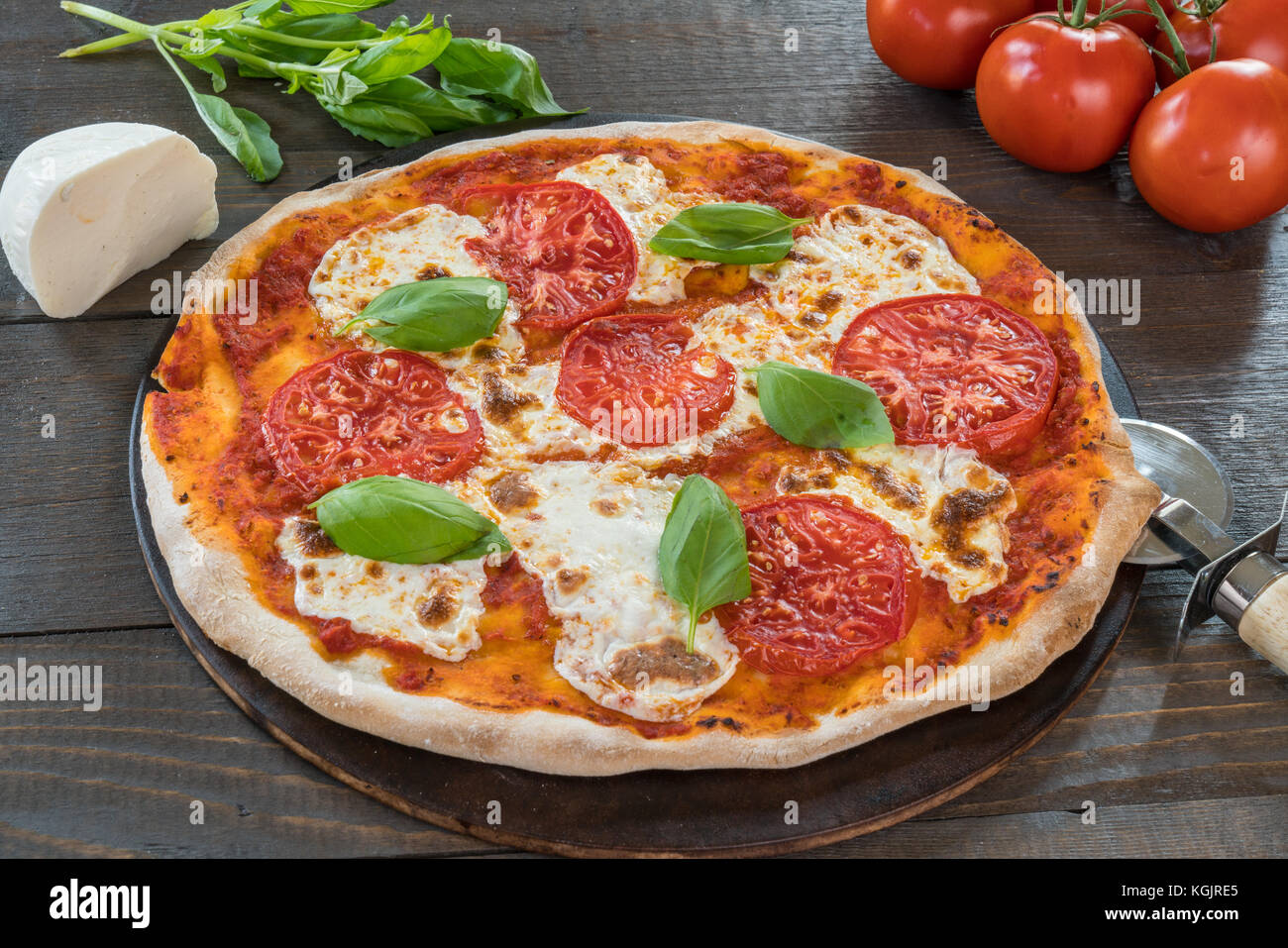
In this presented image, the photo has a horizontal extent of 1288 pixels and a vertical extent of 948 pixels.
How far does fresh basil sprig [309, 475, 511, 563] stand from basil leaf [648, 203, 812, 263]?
42.2 inches

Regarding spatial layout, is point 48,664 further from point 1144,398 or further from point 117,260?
point 1144,398

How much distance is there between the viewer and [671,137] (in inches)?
147

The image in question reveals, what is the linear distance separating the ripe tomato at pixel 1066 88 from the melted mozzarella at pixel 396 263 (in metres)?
1.77

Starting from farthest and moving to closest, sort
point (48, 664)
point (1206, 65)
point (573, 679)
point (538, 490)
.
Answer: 1. point (1206, 65)
2. point (538, 490)
3. point (48, 664)
4. point (573, 679)

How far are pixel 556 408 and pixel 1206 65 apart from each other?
2.27 metres

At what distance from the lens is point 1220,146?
3.52 m

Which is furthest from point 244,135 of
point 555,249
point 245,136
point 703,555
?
point 703,555

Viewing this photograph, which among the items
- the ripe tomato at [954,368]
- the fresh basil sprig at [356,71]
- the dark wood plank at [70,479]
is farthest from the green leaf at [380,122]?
the ripe tomato at [954,368]

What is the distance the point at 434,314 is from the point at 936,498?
1306 millimetres

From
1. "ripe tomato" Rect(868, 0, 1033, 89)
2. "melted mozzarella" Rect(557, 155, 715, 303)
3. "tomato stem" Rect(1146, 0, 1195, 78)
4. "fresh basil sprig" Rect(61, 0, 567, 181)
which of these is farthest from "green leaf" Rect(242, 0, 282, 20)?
"tomato stem" Rect(1146, 0, 1195, 78)

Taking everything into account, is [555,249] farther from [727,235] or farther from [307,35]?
[307,35]

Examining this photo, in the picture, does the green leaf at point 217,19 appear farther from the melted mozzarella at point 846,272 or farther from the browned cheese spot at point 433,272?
the melted mozzarella at point 846,272

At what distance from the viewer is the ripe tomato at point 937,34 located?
13.2 ft

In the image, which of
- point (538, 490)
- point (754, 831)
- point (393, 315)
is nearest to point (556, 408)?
point (538, 490)
